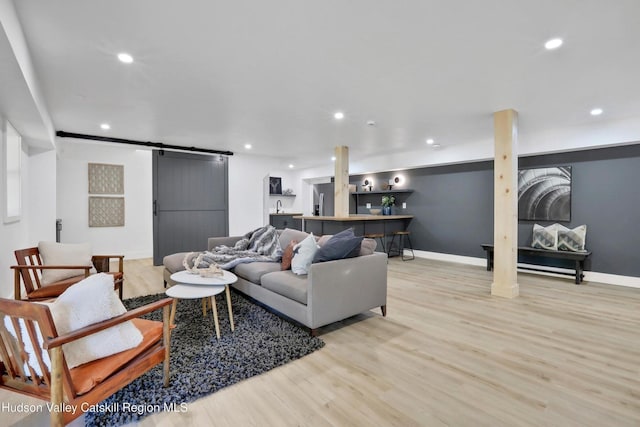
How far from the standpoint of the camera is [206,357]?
88.9 inches

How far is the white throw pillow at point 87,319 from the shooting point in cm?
134

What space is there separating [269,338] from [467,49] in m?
2.91

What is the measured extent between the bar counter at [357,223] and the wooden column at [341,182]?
8.7 inches

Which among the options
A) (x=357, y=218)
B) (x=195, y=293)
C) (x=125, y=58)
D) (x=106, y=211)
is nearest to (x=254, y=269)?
(x=195, y=293)

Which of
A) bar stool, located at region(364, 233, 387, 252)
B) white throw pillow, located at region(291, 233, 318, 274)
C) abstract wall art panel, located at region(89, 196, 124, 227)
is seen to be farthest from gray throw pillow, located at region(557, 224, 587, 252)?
abstract wall art panel, located at region(89, 196, 124, 227)

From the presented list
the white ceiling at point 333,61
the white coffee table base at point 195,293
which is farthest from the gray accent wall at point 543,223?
the white coffee table base at point 195,293

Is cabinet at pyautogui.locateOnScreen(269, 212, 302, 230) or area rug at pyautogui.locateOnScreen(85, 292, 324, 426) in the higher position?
cabinet at pyautogui.locateOnScreen(269, 212, 302, 230)

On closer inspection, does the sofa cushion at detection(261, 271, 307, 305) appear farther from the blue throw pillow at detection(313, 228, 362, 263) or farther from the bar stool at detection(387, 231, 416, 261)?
the bar stool at detection(387, 231, 416, 261)

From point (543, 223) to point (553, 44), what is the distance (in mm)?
3848

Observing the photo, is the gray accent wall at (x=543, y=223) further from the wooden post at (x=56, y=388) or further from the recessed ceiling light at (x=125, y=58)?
the wooden post at (x=56, y=388)

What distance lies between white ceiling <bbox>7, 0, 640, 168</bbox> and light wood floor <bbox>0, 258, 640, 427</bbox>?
244cm

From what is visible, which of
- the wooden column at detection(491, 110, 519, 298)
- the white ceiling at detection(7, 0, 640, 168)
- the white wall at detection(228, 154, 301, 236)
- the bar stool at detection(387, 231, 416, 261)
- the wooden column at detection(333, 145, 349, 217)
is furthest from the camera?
the white wall at detection(228, 154, 301, 236)

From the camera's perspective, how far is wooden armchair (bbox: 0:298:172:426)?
122 cm

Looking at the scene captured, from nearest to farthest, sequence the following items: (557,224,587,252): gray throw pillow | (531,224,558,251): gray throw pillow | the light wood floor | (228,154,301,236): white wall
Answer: the light wood floor < (557,224,587,252): gray throw pillow < (531,224,558,251): gray throw pillow < (228,154,301,236): white wall
